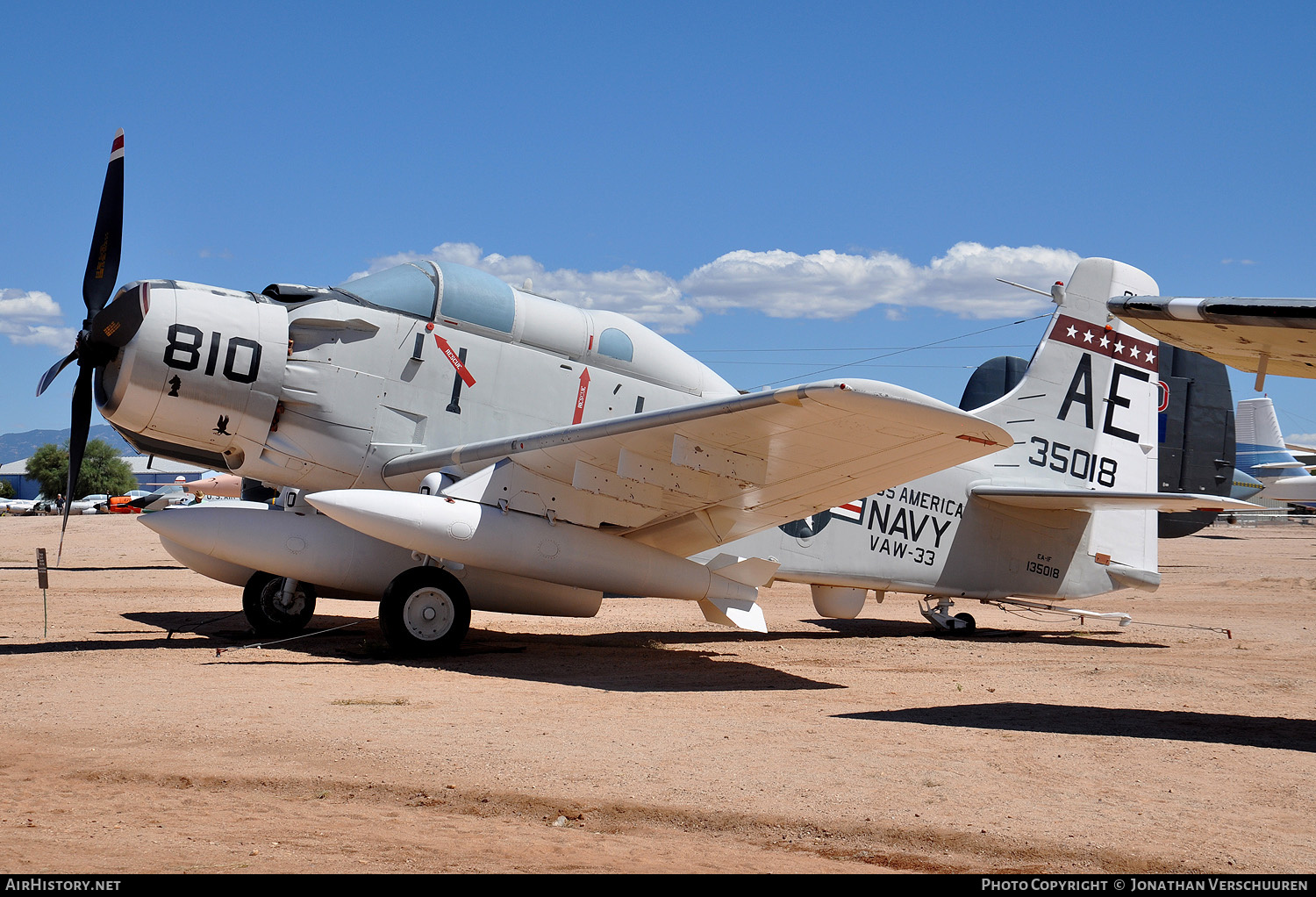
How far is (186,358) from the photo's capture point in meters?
8.05

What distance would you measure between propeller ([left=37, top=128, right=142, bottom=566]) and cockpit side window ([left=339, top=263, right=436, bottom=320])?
186 centimetres

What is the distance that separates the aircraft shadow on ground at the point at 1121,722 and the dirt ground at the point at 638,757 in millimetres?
34

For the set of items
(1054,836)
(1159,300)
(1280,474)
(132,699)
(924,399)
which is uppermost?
(1280,474)

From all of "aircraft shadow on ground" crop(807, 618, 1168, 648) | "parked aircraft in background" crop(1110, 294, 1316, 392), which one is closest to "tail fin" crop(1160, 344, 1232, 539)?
"aircraft shadow on ground" crop(807, 618, 1168, 648)

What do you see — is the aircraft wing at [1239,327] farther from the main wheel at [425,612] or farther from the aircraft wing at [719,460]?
the main wheel at [425,612]

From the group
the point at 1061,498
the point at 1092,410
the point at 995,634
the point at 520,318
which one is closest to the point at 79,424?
the point at 520,318

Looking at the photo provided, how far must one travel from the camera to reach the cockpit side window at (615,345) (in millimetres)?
9570

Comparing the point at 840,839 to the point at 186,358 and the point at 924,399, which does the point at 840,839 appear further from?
the point at 186,358

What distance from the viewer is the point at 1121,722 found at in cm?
616

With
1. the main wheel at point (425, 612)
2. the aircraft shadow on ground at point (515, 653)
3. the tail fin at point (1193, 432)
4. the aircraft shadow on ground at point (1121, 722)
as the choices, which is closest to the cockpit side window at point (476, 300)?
the main wheel at point (425, 612)

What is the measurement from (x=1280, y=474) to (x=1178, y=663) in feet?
152

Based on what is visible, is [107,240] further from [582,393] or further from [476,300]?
[582,393]

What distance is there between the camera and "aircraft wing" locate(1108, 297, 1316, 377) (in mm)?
5684

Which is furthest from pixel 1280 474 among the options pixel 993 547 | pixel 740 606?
pixel 740 606
